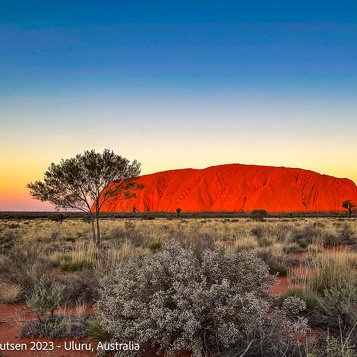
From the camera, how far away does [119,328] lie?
419 centimetres

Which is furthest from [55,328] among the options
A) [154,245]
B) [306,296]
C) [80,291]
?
[154,245]

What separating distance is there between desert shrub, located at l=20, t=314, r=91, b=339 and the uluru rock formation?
97796 millimetres

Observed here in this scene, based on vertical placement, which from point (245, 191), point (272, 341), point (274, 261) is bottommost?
point (274, 261)

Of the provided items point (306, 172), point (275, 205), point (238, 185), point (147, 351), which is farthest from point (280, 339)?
point (306, 172)

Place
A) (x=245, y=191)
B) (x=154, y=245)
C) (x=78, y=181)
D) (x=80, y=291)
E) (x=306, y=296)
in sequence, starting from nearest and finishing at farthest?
1. (x=306, y=296)
2. (x=80, y=291)
3. (x=154, y=245)
4. (x=78, y=181)
5. (x=245, y=191)

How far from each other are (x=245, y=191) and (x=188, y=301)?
108 meters

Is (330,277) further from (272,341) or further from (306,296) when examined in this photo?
(272,341)

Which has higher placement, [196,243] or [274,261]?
[196,243]

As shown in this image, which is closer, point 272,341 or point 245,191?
point 272,341

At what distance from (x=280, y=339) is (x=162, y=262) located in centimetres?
162

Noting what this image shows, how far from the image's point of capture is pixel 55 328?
520 cm

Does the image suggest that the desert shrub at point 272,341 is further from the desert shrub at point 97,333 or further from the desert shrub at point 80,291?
the desert shrub at point 80,291

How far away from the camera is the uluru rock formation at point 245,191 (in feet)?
344

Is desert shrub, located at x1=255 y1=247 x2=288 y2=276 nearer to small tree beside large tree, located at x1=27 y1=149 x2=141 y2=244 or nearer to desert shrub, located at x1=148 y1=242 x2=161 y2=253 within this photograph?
desert shrub, located at x1=148 y1=242 x2=161 y2=253
